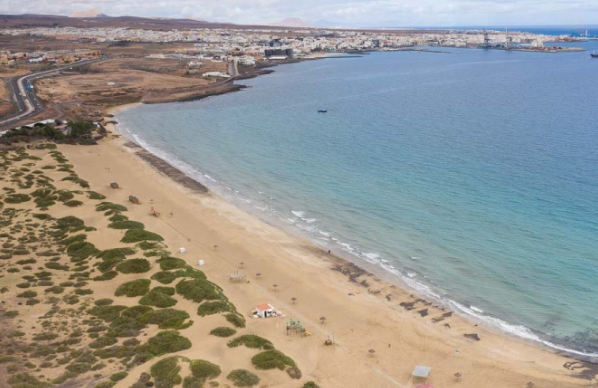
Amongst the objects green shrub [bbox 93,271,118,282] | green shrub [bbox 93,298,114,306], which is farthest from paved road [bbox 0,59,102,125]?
green shrub [bbox 93,298,114,306]

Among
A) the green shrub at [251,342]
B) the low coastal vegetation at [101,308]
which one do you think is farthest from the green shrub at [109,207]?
the green shrub at [251,342]

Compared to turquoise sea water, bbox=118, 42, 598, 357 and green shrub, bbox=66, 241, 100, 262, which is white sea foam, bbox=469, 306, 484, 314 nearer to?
turquoise sea water, bbox=118, 42, 598, 357

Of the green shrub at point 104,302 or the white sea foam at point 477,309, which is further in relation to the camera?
the white sea foam at point 477,309

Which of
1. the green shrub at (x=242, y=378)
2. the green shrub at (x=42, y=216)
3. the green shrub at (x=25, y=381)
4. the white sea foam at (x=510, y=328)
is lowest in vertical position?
the white sea foam at (x=510, y=328)

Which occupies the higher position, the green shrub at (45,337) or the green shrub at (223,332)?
the green shrub at (45,337)

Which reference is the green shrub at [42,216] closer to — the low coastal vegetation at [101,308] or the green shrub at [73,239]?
the low coastal vegetation at [101,308]

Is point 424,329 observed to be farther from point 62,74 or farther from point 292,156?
point 62,74

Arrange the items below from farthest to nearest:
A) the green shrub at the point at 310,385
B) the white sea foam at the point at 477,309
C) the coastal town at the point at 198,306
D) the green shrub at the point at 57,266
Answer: the green shrub at the point at 57,266
the white sea foam at the point at 477,309
the coastal town at the point at 198,306
the green shrub at the point at 310,385

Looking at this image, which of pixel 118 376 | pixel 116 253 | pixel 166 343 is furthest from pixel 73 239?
pixel 118 376
